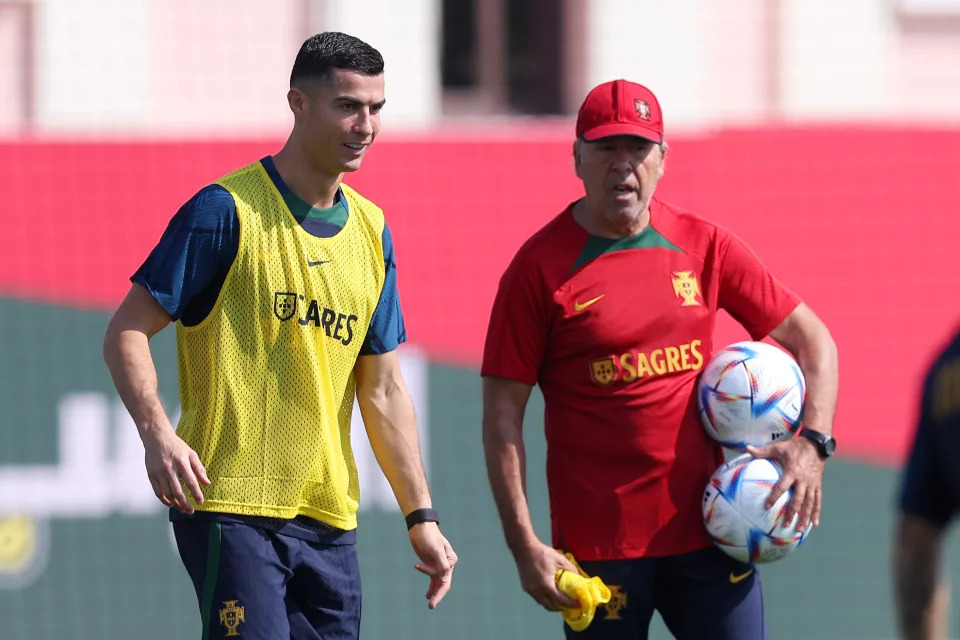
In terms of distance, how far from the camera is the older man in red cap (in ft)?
15.0

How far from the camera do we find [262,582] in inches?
164

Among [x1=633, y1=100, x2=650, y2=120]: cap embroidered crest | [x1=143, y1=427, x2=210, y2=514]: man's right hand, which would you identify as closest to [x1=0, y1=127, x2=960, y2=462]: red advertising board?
[x1=633, y1=100, x2=650, y2=120]: cap embroidered crest

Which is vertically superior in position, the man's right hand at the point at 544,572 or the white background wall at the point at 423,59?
the white background wall at the point at 423,59

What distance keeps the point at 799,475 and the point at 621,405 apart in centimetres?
58

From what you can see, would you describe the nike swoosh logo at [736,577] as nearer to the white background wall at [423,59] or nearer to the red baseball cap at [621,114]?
the red baseball cap at [621,114]

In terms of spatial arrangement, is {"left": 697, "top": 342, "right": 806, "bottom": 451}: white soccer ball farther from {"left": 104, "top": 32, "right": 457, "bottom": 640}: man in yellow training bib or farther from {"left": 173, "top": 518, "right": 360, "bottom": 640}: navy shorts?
{"left": 173, "top": 518, "right": 360, "bottom": 640}: navy shorts

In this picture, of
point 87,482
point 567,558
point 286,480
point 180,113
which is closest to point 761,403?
point 567,558

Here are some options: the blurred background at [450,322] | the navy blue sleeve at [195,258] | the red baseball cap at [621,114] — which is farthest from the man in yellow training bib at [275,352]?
the blurred background at [450,322]

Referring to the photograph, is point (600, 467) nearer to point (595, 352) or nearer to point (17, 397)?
point (595, 352)

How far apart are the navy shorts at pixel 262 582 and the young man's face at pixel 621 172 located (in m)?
1.33

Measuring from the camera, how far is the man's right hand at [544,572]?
4.52 m

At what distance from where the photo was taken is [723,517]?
14.9 ft

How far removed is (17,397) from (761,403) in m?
4.64

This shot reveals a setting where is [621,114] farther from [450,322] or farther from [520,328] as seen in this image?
[450,322]
